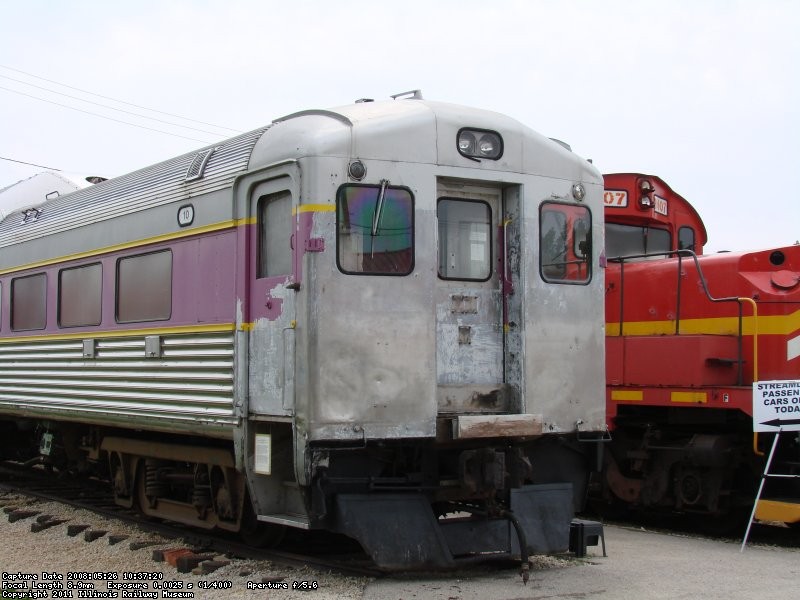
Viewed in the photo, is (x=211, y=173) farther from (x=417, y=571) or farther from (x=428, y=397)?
(x=417, y=571)

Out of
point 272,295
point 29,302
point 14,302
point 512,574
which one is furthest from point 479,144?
point 14,302

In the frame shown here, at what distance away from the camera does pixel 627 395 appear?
1080 cm

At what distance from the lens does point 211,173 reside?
27.0 feet

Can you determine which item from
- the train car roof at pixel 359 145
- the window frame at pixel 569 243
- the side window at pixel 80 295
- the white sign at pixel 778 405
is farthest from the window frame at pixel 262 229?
the white sign at pixel 778 405

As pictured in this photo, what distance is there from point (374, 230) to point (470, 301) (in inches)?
39.2

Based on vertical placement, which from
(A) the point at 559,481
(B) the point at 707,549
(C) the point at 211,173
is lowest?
(B) the point at 707,549

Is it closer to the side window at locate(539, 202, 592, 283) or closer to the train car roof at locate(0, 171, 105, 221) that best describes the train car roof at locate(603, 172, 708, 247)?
the side window at locate(539, 202, 592, 283)

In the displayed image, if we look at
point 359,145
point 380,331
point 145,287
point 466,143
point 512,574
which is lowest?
point 512,574

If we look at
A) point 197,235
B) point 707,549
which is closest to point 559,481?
point 707,549

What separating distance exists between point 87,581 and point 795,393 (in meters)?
6.30

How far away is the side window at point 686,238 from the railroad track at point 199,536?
5799mm

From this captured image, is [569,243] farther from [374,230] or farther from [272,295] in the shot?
[272,295]

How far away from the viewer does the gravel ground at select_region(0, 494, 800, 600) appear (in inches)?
274

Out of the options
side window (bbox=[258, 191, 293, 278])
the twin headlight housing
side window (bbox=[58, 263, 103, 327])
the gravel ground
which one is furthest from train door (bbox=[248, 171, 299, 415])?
side window (bbox=[58, 263, 103, 327])
